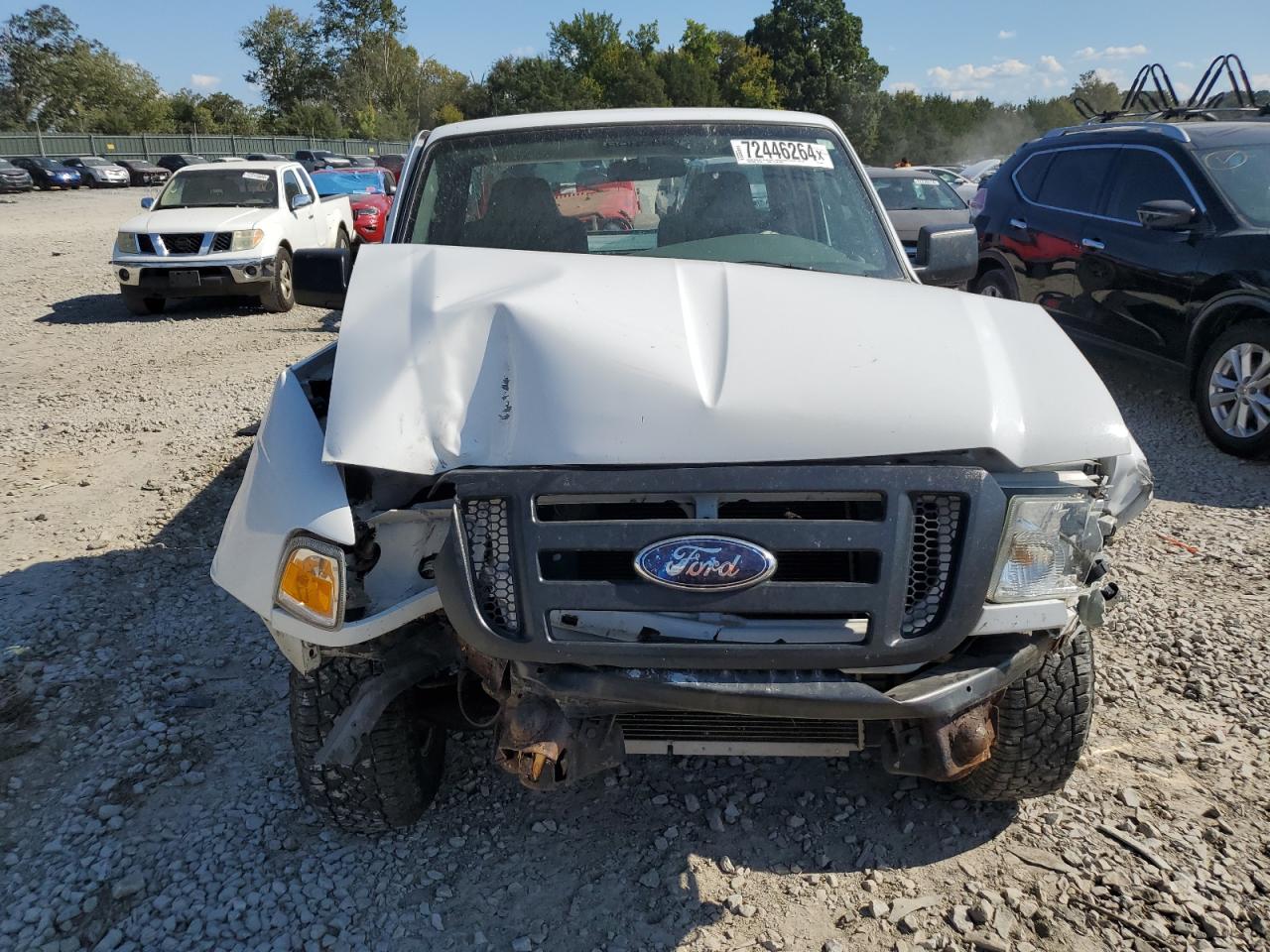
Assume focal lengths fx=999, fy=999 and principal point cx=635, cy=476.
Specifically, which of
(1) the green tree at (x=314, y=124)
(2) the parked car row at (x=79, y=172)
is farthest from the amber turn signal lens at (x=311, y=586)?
(1) the green tree at (x=314, y=124)

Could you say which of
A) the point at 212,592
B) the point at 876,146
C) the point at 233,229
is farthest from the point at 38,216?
the point at 876,146

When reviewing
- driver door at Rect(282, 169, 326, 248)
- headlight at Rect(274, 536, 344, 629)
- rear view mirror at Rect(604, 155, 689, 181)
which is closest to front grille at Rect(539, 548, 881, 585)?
headlight at Rect(274, 536, 344, 629)

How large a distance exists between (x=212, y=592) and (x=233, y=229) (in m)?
8.03

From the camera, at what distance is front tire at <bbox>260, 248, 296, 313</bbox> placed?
452 inches

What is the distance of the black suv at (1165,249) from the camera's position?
6.05 metres

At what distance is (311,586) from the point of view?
2.24m

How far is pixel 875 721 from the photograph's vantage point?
2379 mm

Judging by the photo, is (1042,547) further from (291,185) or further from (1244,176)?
(291,185)

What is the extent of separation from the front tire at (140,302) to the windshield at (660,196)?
355 inches

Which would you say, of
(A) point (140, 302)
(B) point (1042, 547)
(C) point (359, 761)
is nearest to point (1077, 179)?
(B) point (1042, 547)

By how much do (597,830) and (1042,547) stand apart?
1.46 m

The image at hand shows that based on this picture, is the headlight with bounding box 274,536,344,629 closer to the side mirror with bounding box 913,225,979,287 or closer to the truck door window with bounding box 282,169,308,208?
the side mirror with bounding box 913,225,979,287

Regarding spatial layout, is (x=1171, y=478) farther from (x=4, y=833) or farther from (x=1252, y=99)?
(x=4, y=833)

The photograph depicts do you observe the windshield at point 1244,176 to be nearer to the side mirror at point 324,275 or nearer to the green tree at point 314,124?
the side mirror at point 324,275
